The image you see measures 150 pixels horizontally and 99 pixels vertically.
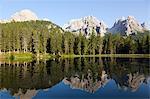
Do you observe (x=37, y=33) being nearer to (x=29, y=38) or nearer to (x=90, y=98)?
(x=29, y=38)

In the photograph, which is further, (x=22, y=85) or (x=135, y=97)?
(x=22, y=85)

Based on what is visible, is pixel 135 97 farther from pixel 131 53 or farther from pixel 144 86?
pixel 131 53

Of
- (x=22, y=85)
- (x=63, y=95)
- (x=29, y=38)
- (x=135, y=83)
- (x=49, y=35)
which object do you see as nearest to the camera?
(x=63, y=95)

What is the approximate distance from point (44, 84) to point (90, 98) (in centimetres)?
909

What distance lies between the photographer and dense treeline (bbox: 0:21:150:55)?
104m

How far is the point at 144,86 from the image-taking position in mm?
28797

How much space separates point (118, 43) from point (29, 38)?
158ft

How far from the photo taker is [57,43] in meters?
117

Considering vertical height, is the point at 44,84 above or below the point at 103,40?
below

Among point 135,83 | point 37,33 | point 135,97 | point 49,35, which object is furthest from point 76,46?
point 135,97

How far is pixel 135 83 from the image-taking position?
101 ft

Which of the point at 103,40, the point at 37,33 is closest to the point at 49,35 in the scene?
the point at 37,33

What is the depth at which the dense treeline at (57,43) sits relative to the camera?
104 meters

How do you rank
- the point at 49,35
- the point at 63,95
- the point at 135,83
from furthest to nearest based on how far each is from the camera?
the point at 49,35, the point at 135,83, the point at 63,95
